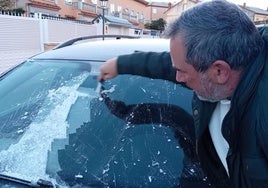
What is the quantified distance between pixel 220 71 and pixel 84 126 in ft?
3.07

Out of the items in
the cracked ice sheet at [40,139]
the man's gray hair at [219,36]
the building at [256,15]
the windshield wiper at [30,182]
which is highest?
the building at [256,15]

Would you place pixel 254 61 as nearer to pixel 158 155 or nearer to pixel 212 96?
pixel 212 96

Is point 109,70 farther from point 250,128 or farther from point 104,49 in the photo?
point 250,128

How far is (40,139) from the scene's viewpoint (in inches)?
79.0

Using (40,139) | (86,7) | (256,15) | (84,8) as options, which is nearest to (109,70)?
(40,139)

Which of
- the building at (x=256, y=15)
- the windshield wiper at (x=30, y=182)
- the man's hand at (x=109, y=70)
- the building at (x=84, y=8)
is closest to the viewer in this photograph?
the windshield wiper at (x=30, y=182)

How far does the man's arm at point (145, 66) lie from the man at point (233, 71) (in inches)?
17.6

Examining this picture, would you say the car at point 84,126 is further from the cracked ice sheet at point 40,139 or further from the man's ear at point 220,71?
the man's ear at point 220,71

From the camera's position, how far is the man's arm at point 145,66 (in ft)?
6.15

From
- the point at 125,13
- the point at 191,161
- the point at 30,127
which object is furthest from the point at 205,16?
the point at 125,13

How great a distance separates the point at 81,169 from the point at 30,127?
1.68ft

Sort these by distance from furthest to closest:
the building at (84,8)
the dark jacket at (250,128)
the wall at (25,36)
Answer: the building at (84,8), the wall at (25,36), the dark jacket at (250,128)

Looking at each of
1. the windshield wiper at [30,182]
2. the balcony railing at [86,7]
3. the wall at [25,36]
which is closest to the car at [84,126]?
the windshield wiper at [30,182]

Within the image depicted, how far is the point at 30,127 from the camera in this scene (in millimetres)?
2127
